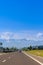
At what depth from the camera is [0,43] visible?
17962 centimetres
